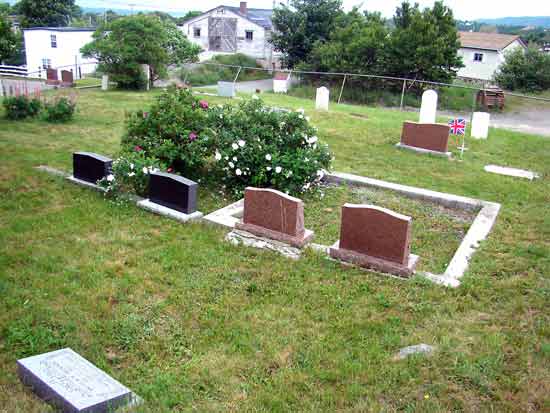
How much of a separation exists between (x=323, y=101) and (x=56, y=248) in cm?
1391

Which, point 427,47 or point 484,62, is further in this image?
point 484,62

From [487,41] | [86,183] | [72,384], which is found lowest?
[72,384]

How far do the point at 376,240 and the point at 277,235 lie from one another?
139 centimetres

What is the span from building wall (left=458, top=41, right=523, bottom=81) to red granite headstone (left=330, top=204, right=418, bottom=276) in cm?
4777

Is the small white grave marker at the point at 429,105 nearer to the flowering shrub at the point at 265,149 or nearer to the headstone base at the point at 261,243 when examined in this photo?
the flowering shrub at the point at 265,149

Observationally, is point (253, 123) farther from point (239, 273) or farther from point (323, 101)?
point (323, 101)

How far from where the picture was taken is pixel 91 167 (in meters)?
9.19

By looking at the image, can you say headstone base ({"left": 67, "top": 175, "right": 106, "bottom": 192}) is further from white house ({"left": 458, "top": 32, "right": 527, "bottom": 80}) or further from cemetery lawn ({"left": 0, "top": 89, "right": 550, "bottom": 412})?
white house ({"left": 458, "top": 32, "right": 527, "bottom": 80})

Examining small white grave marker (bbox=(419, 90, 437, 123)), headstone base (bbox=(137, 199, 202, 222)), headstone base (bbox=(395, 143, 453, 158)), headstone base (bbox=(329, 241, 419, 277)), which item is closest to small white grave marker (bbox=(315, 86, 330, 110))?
small white grave marker (bbox=(419, 90, 437, 123))

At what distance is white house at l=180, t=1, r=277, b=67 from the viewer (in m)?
51.4

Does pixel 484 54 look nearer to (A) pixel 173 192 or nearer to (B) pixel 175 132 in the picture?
(B) pixel 175 132

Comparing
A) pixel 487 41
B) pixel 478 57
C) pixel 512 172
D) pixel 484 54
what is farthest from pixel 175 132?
pixel 487 41

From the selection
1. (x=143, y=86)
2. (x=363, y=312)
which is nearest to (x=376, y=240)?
(x=363, y=312)

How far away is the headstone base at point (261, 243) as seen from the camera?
699 cm
